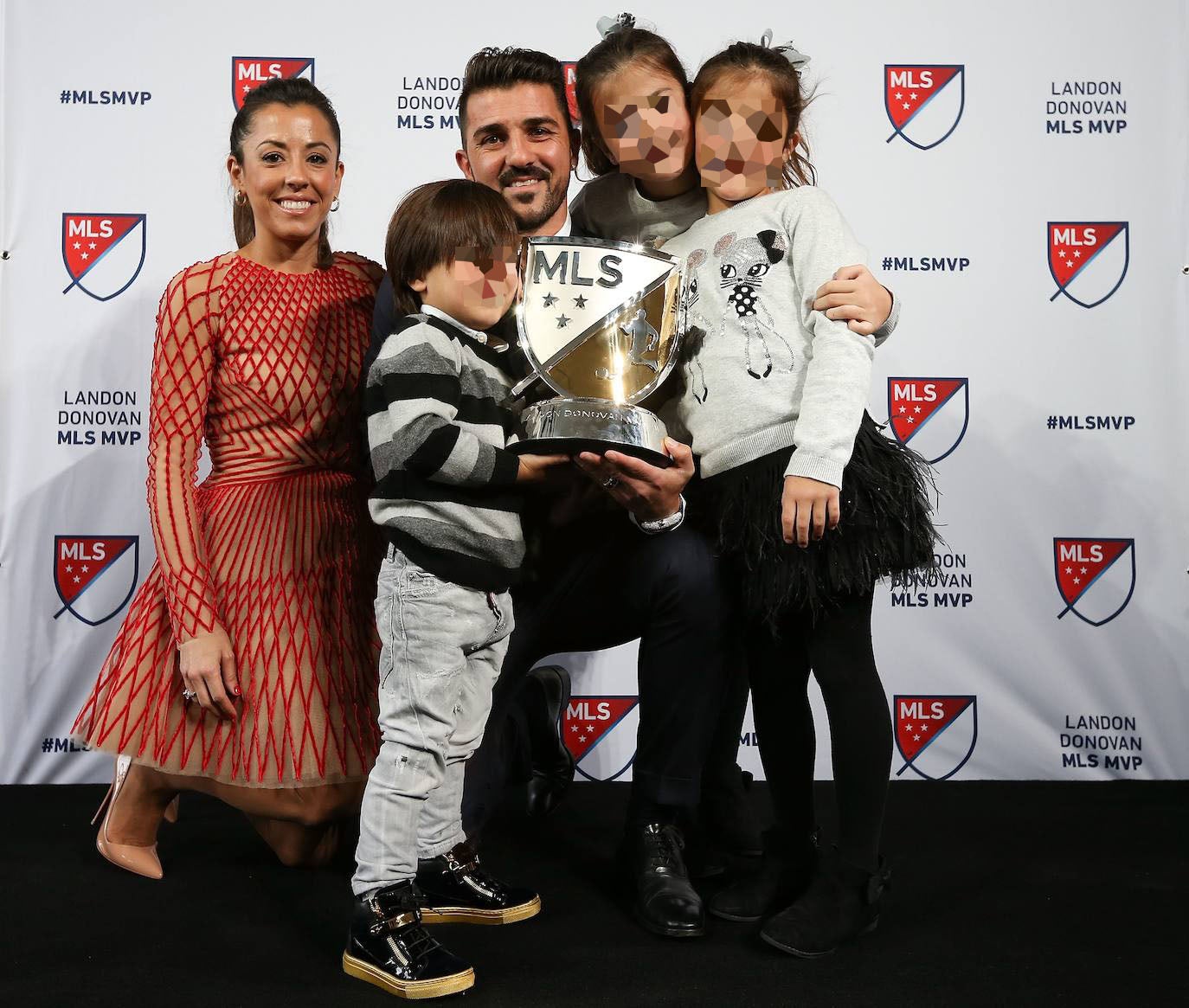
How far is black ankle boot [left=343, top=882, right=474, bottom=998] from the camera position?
1.06 meters

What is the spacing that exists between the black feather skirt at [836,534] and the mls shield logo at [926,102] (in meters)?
1.10

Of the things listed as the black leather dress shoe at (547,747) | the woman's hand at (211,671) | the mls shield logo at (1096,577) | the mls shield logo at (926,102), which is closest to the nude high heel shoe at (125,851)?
the woman's hand at (211,671)

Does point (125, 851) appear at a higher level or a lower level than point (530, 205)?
lower

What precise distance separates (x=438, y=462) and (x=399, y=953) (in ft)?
1.71

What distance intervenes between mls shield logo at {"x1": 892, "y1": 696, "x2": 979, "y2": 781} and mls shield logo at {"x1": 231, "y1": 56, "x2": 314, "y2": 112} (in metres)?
1.80

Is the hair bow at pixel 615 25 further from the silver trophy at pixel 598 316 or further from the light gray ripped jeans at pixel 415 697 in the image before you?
the light gray ripped jeans at pixel 415 697

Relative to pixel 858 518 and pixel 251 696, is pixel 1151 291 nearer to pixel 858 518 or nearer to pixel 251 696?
pixel 858 518

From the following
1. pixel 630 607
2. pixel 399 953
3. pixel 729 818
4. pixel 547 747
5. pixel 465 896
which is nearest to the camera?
pixel 399 953

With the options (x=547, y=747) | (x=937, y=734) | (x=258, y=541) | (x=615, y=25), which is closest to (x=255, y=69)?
(x=615, y=25)

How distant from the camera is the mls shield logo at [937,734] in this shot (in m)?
2.10

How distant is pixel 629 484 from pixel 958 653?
1158 millimetres

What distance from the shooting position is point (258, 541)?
151 centimetres

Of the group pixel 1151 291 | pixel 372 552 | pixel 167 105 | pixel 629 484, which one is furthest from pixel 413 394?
pixel 1151 291

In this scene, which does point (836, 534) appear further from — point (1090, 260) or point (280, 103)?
point (1090, 260)
